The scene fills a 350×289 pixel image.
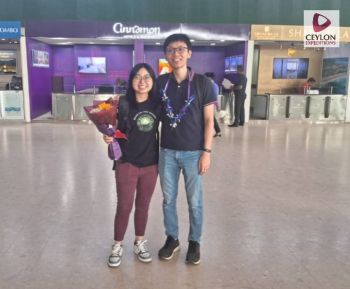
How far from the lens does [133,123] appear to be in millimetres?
2699

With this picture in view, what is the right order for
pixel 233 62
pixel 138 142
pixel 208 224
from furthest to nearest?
pixel 233 62
pixel 208 224
pixel 138 142

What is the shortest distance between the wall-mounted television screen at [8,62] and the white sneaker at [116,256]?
36.1 ft

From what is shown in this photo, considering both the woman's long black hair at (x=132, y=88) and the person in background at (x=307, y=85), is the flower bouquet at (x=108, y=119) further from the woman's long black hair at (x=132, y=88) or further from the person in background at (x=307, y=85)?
the person in background at (x=307, y=85)

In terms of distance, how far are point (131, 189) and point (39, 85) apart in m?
9.64

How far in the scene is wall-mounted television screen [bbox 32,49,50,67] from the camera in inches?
429

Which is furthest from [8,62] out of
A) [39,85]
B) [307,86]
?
[307,86]

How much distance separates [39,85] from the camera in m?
11.4

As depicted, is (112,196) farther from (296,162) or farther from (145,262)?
(296,162)

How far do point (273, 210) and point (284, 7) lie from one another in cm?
850

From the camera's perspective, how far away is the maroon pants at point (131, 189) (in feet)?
9.00

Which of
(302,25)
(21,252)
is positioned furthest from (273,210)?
(302,25)

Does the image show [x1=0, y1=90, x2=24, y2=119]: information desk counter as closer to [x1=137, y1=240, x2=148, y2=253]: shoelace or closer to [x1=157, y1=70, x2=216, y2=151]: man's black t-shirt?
[x1=137, y1=240, x2=148, y2=253]: shoelace

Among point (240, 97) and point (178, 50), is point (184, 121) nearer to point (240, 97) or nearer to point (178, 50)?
point (178, 50)

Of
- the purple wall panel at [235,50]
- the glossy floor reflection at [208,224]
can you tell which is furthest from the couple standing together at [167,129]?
the purple wall panel at [235,50]
